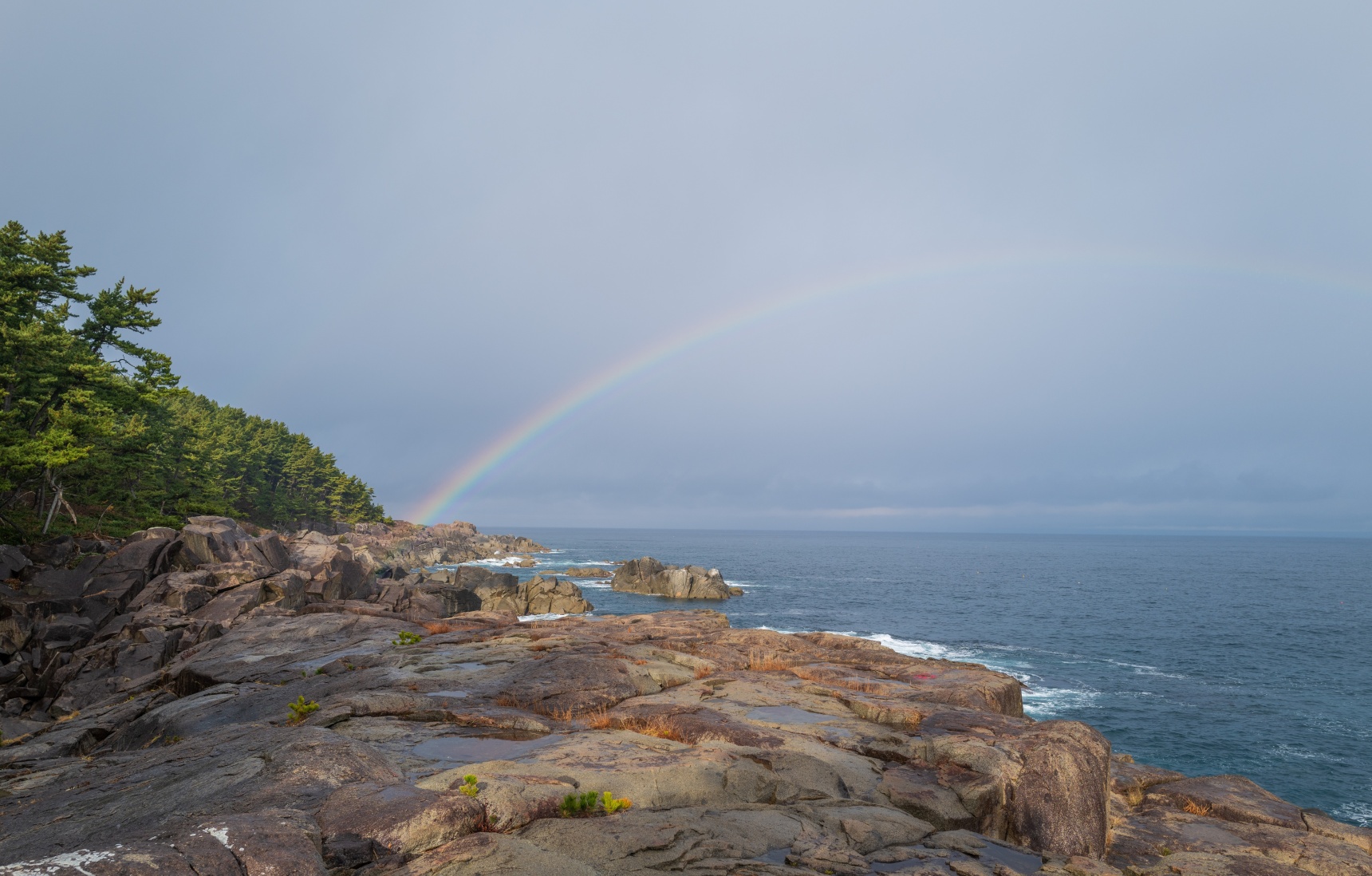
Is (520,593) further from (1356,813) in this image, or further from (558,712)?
(1356,813)

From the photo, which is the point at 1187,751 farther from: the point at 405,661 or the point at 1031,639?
the point at 405,661

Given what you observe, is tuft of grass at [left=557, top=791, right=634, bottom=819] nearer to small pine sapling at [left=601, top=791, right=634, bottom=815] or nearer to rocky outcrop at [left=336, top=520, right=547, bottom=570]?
small pine sapling at [left=601, top=791, right=634, bottom=815]

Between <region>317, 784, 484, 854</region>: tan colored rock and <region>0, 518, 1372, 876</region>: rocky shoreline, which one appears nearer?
<region>317, 784, 484, 854</region>: tan colored rock

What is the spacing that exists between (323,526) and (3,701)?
102 meters

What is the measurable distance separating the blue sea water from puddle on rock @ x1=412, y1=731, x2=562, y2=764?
126ft

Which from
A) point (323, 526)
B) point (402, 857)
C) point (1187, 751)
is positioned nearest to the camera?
point (402, 857)

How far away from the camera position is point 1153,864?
13164mm

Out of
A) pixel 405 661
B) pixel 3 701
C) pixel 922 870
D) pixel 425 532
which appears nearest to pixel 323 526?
pixel 425 532

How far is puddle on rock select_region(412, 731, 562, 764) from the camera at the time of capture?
43.0 ft

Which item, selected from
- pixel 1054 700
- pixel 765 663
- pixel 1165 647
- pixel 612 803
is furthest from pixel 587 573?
pixel 612 803

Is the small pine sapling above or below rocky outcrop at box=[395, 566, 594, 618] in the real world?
above

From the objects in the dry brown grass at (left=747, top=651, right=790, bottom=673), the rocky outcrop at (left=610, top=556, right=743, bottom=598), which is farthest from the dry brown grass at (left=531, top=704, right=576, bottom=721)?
the rocky outcrop at (left=610, top=556, right=743, bottom=598)

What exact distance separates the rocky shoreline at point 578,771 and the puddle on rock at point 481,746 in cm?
10

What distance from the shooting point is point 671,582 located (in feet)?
344
